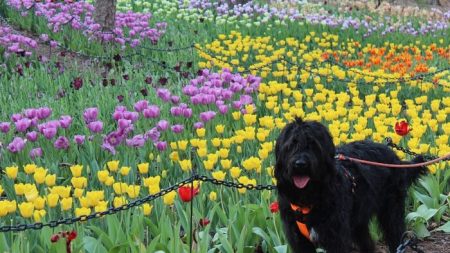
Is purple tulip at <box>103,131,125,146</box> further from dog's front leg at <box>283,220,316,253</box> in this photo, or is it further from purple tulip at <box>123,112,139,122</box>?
dog's front leg at <box>283,220,316,253</box>

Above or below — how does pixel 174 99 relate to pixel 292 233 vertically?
above

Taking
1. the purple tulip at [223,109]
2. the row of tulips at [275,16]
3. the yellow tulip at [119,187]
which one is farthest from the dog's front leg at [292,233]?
the row of tulips at [275,16]

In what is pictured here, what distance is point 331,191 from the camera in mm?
3219

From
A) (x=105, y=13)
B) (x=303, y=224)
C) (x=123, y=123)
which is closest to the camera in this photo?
(x=303, y=224)

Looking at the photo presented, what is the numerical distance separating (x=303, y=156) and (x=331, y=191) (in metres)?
0.35

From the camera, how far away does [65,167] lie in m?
4.87

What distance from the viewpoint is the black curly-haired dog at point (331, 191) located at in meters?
3.04

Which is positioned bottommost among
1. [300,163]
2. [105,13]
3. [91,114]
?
[91,114]

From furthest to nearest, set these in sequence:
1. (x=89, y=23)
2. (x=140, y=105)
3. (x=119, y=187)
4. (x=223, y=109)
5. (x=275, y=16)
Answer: (x=275, y=16) < (x=89, y=23) < (x=223, y=109) < (x=140, y=105) < (x=119, y=187)

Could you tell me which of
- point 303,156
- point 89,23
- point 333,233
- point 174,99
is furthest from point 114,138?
point 89,23

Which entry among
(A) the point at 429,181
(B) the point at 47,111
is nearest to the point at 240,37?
(B) the point at 47,111

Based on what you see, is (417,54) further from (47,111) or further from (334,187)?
(334,187)

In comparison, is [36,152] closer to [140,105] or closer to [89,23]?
[140,105]

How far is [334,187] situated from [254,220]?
913 millimetres
